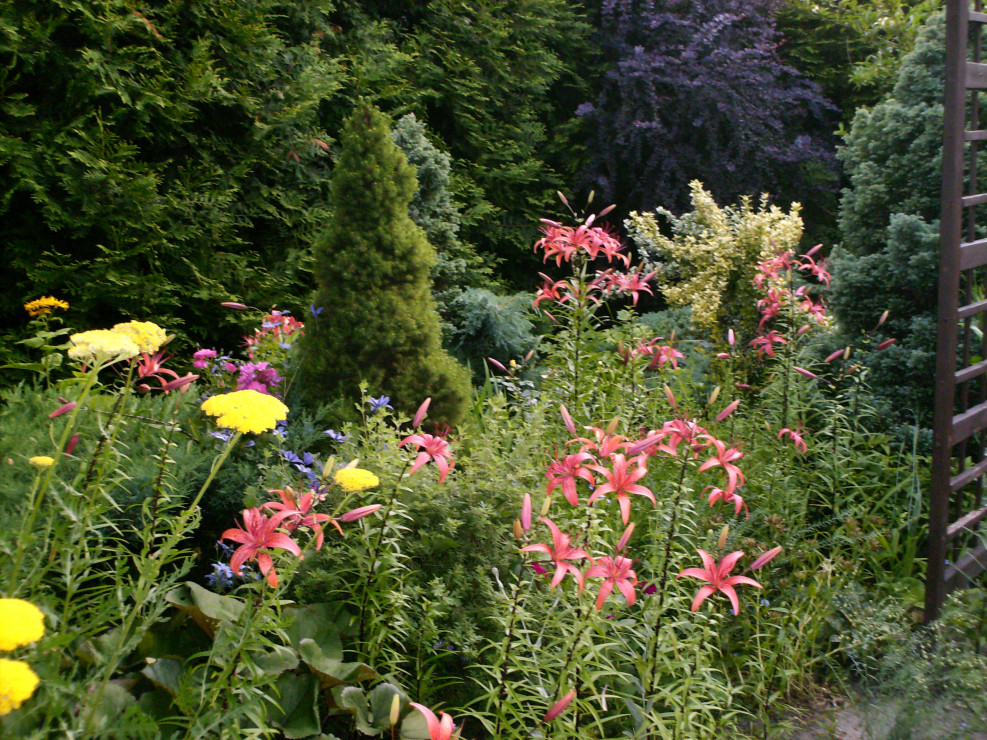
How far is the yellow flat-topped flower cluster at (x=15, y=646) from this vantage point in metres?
0.82

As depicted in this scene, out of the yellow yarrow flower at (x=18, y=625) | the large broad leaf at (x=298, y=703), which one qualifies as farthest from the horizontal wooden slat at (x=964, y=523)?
the yellow yarrow flower at (x=18, y=625)

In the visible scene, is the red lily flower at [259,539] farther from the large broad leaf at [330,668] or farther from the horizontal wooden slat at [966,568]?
the horizontal wooden slat at [966,568]

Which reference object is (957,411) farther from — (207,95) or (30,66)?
(30,66)

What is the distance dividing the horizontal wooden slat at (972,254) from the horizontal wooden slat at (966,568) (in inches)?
44.4

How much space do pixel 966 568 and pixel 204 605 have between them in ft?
9.33

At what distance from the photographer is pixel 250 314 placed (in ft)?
15.1

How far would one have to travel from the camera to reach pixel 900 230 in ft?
11.0

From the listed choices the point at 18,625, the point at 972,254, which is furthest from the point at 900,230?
the point at 18,625

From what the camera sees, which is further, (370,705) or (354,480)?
(370,705)

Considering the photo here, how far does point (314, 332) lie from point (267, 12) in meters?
3.07

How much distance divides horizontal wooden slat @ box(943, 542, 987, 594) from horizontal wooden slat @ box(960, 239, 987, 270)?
3.70ft

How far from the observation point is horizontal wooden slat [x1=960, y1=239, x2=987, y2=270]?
8.48ft

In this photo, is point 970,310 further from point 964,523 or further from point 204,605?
point 204,605

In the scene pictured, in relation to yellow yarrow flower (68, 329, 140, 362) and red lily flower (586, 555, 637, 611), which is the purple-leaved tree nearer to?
red lily flower (586, 555, 637, 611)
